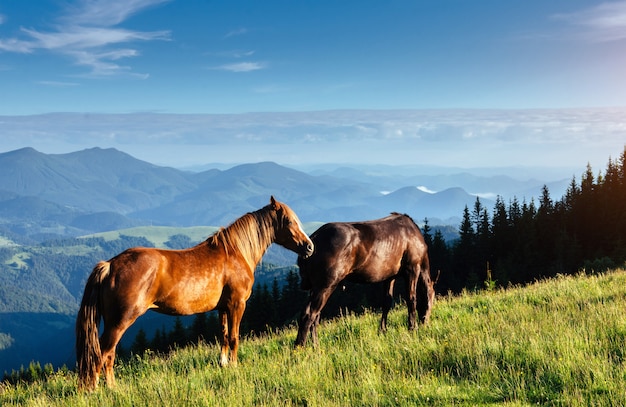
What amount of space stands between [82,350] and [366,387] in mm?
4642

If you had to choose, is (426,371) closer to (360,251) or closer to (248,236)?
(360,251)

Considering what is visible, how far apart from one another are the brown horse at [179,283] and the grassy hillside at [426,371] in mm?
645

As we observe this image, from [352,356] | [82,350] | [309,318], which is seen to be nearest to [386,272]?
[309,318]

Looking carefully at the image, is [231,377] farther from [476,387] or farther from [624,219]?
[624,219]

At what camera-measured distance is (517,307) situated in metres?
11.2

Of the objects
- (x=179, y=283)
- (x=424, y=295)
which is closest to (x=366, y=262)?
(x=424, y=295)

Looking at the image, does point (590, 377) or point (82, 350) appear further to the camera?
point (82, 350)

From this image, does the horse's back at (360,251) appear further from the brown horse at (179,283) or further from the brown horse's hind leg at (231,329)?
the brown horse's hind leg at (231,329)

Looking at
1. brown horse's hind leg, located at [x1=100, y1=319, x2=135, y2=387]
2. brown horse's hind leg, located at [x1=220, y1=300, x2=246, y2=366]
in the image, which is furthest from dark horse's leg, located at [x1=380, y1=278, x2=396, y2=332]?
brown horse's hind leg, located at [x1=100, y1=319, x2=135, y2=387]

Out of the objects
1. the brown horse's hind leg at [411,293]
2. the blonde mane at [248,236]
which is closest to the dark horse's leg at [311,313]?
the blonde mane at [248,236]

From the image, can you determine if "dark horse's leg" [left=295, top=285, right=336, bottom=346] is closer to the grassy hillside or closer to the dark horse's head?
the grassy hillside

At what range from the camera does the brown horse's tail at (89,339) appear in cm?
779

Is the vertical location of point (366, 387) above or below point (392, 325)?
above

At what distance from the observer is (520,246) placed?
6950cm
